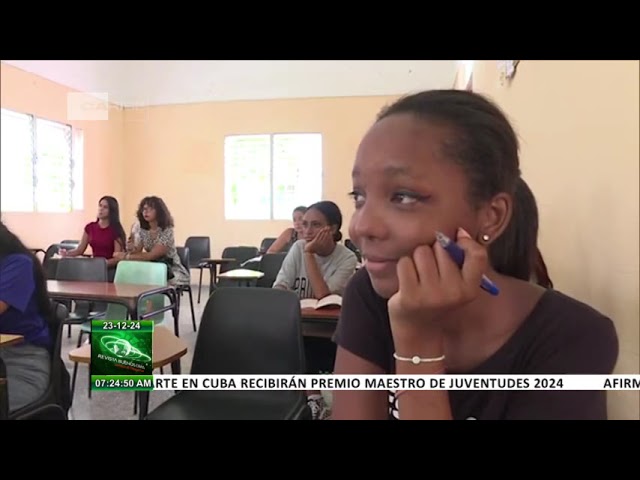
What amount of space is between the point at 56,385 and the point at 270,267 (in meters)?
0.58

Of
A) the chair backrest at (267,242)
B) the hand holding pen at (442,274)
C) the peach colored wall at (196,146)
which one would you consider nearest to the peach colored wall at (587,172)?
the hand holding pen at (442,274)

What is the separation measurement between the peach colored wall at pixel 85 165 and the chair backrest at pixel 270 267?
0.43 meters

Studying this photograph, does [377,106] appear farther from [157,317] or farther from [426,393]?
[157,317]

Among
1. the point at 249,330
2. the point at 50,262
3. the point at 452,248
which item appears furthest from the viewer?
the point at 249,330

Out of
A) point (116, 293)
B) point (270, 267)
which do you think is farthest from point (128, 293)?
point (270, 267)

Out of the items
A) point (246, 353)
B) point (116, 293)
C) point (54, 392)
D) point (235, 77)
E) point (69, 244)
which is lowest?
point (54, 392)

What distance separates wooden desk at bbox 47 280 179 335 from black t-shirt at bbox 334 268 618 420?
1.59ft

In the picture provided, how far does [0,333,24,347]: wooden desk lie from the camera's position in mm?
842

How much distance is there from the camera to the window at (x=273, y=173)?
3.03 feet

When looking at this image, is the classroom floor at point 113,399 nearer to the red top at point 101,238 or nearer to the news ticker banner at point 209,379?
the news ticker banner at point 209,379

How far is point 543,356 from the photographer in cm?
54

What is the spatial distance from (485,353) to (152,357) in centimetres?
52
